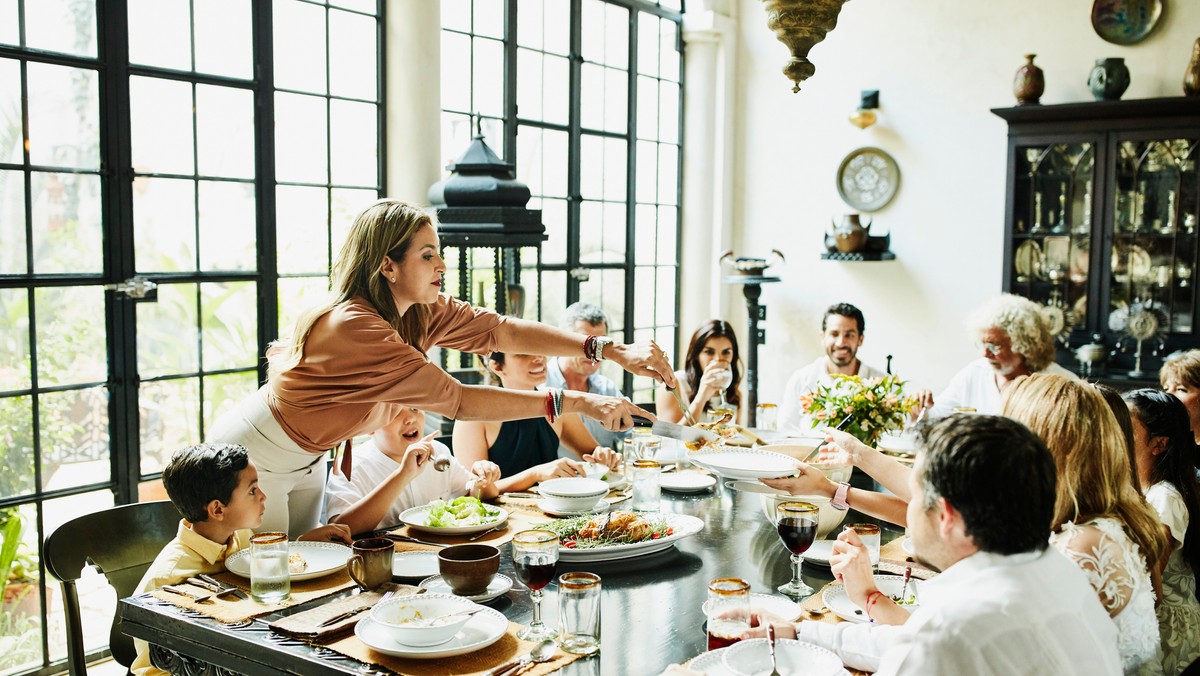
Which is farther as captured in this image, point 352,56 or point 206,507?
Answer: point 352,56

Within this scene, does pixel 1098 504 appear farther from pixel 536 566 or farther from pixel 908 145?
pixel 908 145

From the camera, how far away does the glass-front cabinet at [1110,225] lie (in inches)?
217

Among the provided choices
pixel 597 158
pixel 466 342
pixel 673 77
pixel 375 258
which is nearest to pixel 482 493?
pixel 466 342

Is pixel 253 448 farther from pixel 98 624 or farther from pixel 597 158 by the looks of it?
pixel 597 158

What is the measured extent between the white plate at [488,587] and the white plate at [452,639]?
0.31ft

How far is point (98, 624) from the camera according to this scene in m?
3.77

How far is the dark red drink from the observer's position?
2.05 m

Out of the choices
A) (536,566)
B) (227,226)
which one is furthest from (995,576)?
(227,226)

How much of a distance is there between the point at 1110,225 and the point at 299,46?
429cm

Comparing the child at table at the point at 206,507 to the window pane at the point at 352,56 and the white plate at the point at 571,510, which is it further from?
→ the window pane at the point at 352,56

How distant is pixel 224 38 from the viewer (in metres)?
4.05

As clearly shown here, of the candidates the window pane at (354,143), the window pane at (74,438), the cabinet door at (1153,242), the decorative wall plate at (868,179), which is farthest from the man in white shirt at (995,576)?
the decorative wall plate at (868,179)

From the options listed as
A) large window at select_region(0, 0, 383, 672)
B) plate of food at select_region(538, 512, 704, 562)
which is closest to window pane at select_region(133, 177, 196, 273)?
large window at select_region(0, 0, 383, 672)

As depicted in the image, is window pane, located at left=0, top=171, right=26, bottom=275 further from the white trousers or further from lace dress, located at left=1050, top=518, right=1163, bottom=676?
lace dress, located at left=1050, top=518, right=1163, bottom=676
